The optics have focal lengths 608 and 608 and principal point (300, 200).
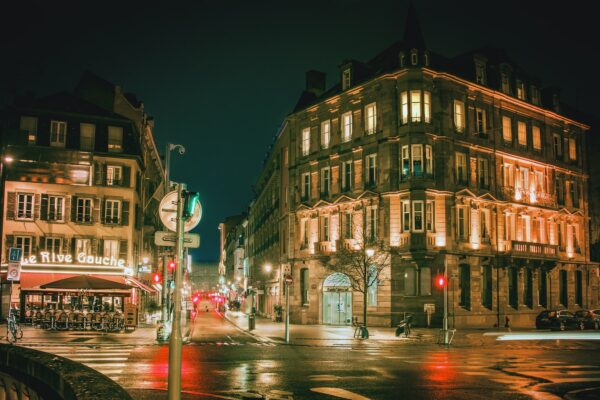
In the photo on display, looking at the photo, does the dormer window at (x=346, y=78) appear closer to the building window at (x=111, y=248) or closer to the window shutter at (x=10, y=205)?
the building window at (x=111, y=248)

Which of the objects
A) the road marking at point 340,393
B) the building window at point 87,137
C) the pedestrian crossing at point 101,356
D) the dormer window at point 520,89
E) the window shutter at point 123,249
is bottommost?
the pedestrian crossing at point 101,356

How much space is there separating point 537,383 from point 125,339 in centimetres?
1929

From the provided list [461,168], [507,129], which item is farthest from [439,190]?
[507,129]

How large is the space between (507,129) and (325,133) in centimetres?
1410

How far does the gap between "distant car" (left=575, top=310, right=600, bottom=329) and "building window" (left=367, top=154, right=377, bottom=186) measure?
1739 cm

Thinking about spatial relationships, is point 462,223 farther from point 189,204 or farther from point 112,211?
point 189,204

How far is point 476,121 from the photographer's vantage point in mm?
44594

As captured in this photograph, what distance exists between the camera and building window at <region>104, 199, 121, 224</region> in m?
45.2

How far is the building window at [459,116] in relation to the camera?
43.3 metres

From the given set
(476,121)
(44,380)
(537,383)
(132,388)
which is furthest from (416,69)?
(44,380)

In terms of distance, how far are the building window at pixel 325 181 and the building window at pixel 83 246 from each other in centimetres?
1791

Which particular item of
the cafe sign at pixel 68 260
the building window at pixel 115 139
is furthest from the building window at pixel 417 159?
the building window at pixel 115 139

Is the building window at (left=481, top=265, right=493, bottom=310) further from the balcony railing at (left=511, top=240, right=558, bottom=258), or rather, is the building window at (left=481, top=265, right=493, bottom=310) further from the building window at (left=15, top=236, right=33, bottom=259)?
the building window at (left=15, top=236, right=33, bottom=259)

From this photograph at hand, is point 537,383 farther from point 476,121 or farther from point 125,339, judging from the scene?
point 476,121
